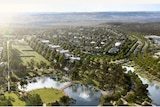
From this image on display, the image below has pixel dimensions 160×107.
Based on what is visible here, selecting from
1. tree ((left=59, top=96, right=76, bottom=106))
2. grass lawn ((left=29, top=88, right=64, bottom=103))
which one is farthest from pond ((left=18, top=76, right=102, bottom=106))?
grass lawn ((left=29, top=88, right=64, bottom=103))

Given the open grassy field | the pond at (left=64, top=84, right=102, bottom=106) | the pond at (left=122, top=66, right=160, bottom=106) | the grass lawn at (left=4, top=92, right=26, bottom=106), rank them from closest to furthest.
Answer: the grass lawn at (left=4, top=92, right=26, bottom=106)
the pond at (left=64, top=84, right=102, bottom=106)
the pond at (left=122, top=66, right=160, bottom=106)
the open grassy field

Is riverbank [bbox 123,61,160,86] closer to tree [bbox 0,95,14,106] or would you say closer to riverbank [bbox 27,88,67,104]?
riverbank [bbox 27,88,67,104]

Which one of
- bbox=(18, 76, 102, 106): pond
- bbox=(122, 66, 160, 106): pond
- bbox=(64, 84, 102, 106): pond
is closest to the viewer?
bbox=(64, 84, 102, 106): pond

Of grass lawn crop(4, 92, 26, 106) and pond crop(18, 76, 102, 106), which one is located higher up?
grass lawn crop(4, 92, 26, 106)

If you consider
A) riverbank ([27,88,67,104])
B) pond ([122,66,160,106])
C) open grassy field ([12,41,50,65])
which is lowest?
pond ([122,66,160,106])

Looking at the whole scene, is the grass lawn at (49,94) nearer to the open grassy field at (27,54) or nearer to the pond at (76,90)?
the pond at (76,90)

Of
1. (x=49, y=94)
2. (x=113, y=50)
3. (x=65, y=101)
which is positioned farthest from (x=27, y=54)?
(x=65, y=101)

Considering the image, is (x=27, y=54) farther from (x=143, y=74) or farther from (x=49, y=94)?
(x=143, y=74)
